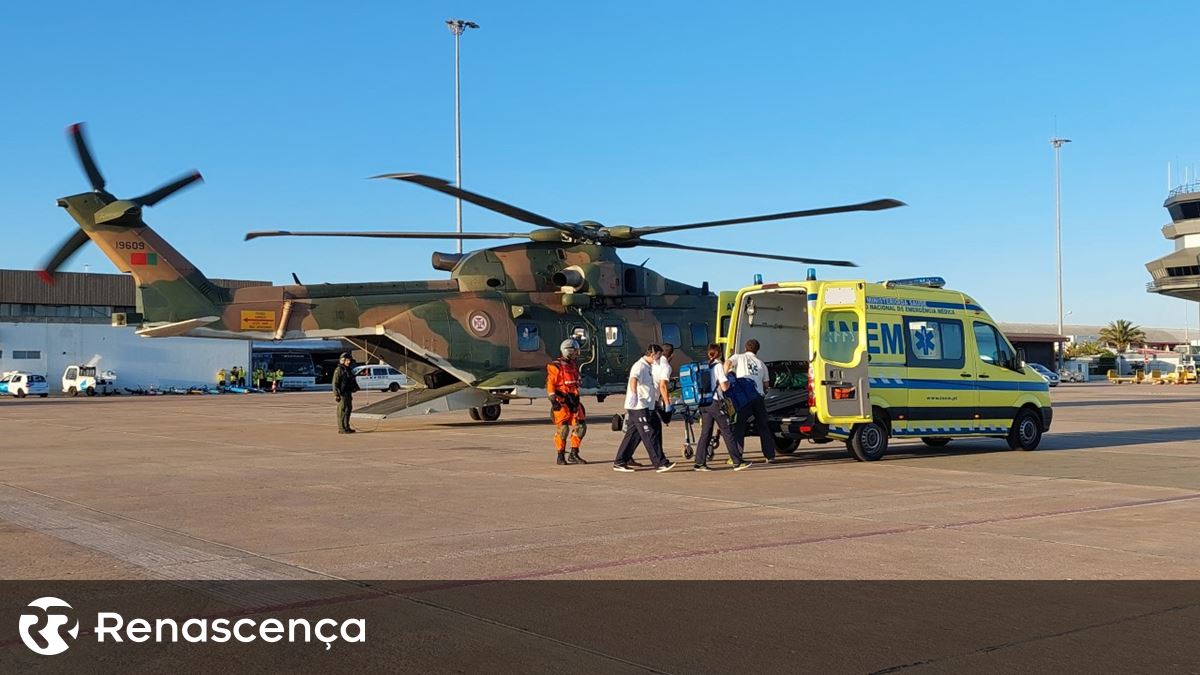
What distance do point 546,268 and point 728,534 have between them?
50.9ft

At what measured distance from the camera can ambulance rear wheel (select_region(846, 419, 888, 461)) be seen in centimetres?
1452

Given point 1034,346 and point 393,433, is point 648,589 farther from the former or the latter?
point 1034,346

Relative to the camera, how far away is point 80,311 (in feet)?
237

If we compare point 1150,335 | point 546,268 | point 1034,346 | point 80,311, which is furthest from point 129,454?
point 1150,335

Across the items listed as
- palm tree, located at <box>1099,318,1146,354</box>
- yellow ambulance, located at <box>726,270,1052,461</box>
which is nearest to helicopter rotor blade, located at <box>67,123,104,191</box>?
yellow ambulance, located at <box>726,270,1052,461</box>

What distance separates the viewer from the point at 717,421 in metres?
13.3

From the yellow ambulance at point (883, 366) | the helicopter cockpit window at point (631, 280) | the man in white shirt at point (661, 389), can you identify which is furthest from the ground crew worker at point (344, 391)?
the man in white shirt at point (661, 389)

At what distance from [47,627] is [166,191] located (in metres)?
16.9

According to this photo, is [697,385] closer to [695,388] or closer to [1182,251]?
[695,388]

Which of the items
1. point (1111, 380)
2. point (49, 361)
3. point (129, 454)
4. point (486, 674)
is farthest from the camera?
point (1111, 380)

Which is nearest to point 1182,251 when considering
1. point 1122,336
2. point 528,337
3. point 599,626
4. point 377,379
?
point 1122,336

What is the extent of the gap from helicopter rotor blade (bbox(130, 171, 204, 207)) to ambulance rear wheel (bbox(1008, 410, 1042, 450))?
15.3 metres

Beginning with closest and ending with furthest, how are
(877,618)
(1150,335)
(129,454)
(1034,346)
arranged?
(877,618) < (129,454) < (1034,346) < (1150,335)

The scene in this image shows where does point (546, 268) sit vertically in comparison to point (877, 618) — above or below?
above
